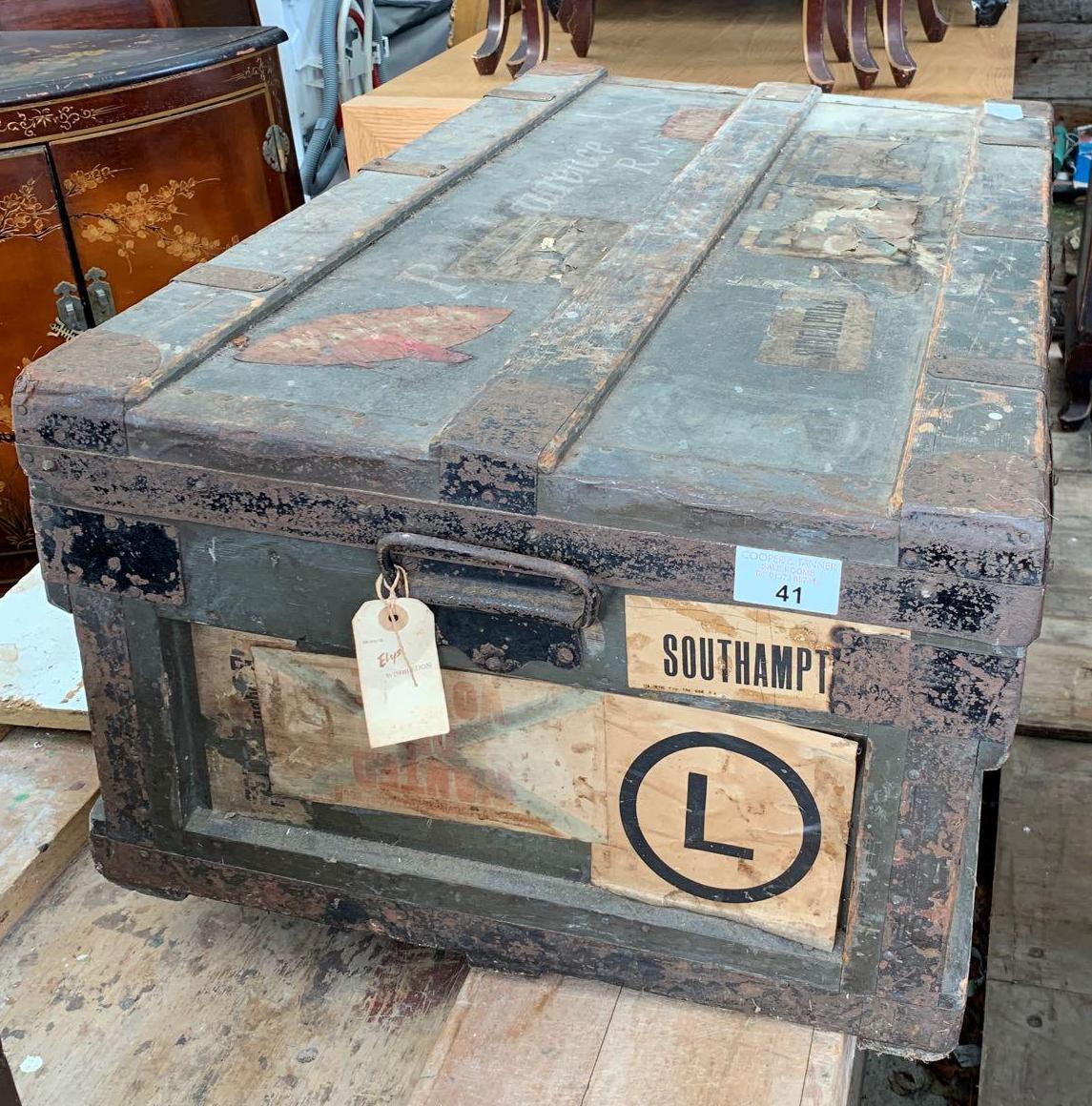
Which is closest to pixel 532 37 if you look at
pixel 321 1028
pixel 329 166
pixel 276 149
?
pixel 276 149

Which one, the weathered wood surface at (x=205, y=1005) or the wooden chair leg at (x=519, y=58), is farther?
the wooden chair leg at (x=519, y=58)

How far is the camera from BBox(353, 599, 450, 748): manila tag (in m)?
1.07

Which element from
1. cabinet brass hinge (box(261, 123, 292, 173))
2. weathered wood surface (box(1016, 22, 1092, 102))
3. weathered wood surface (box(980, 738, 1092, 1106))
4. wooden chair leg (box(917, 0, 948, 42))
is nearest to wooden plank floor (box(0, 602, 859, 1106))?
weathered wood surface (box(980, 738, 1092, 1106))

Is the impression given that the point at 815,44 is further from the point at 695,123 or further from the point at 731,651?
the point at 731,651

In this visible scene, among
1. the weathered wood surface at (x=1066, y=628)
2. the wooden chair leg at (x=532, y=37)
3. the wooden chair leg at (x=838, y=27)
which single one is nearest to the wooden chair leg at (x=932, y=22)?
the wooden chair leg at (x=838, y=27)

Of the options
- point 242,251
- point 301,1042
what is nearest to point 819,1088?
point 301,1042

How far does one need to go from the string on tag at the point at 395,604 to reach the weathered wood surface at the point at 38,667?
662 millimetres

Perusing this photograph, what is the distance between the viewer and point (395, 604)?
1065mm

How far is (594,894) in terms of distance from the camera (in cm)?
120

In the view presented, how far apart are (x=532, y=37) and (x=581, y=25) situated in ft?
0.38

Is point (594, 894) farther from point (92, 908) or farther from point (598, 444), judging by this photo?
point (92, 908)

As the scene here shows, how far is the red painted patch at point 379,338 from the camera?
3.99 ft

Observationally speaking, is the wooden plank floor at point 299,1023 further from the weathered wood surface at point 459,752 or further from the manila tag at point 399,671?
the manila tag at point 399,671

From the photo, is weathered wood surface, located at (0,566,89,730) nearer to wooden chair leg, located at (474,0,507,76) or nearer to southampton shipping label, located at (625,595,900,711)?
southampton shipping label, located at (625,595,900,711)
